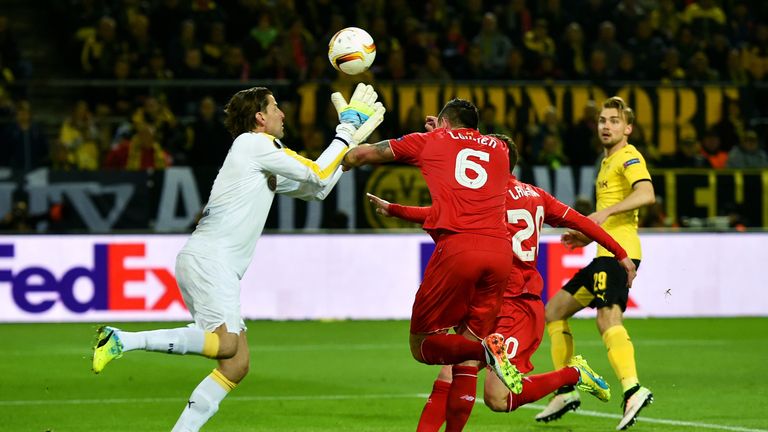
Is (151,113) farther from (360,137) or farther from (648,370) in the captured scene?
(360,137)

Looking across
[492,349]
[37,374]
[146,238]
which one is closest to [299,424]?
[492,349]

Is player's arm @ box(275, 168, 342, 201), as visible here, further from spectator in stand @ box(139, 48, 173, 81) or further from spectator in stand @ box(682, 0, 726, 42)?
spectator in stand @ box(682, 0, 726, 42)

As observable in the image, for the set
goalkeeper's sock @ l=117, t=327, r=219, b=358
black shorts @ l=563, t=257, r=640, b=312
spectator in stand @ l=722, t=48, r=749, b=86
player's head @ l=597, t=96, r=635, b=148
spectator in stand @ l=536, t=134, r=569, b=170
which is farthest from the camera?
spectator in stand @ l=722, t=48, r=749, b=86

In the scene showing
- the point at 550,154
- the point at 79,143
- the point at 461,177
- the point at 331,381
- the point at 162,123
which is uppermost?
the point at 162,123

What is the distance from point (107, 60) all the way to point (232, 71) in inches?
74.2

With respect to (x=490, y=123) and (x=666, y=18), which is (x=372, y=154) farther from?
(x=666, y=18)

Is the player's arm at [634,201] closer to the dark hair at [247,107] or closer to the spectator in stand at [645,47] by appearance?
the dark hair at [247,107]

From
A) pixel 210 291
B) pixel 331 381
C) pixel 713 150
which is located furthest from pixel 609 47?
pixel 210 291

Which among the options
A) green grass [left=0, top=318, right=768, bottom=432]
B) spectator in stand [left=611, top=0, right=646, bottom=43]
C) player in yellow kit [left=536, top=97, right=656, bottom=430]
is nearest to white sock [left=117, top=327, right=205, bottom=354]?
green grass [left=0, top=318, right=768, bottom=432]

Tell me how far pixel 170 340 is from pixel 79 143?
11.9 m

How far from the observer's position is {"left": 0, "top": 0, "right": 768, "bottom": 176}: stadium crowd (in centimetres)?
1888

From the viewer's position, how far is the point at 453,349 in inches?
297

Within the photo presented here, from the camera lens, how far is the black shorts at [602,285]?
9.30 meters

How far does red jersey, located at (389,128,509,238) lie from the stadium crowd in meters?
10.9
